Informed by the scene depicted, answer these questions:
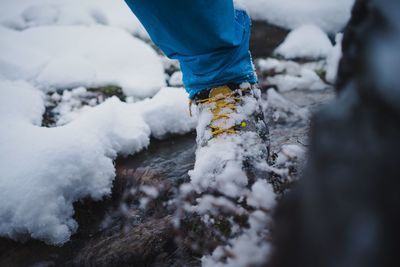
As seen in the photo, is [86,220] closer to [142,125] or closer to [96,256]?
[96,256]

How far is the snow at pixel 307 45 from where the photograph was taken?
3.38 metres

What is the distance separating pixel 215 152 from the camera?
3.33ft

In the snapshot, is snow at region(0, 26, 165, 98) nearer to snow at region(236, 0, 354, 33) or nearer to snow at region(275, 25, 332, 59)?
snow at region(275, 25, 332, 59)

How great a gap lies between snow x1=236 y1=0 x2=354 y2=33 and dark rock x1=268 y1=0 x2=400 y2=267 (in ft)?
12.3

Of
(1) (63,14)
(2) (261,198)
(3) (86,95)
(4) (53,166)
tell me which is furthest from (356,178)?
(1) (63,14)

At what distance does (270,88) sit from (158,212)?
1892 mm

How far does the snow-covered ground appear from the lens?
1009 mm

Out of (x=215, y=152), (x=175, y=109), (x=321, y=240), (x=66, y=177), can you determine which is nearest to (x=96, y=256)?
(x=66, y=177)

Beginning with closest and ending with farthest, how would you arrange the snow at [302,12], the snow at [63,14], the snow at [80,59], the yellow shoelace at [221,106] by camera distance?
the yellow shoelace at [221,106], the snow at [80,59], the snow at [63,14], the snow at [302,12]

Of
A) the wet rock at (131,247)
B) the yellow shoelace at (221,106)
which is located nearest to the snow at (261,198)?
the wet rock at (131,247)

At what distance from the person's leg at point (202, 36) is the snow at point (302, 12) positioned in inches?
113

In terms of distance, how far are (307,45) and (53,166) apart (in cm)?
317

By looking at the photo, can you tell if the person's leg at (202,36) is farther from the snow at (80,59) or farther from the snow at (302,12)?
the snow at (302,12)

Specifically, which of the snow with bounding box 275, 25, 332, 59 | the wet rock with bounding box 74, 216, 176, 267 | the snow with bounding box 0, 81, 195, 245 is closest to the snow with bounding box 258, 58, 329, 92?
the snow with bounding box 275, 25, 332, 59
